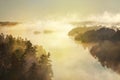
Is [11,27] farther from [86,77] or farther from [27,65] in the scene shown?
[86,77]

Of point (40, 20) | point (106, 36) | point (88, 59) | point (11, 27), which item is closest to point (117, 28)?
point (106, 36)

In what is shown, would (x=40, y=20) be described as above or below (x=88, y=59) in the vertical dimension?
above

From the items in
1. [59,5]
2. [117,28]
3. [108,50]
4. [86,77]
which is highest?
[59,5]
